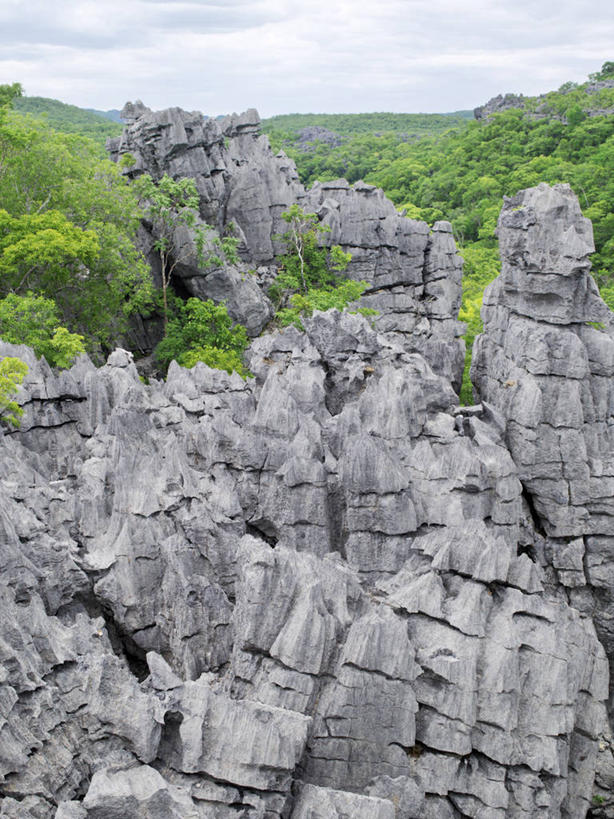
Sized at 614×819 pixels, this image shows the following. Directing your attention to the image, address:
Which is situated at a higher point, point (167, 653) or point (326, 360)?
point (326, 360)

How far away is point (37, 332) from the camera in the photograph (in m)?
23.0

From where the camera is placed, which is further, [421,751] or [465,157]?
[465,157]

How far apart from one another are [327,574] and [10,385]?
968cm

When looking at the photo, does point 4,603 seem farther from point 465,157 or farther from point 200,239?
point 465,157

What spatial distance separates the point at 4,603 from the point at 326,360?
1249 cm

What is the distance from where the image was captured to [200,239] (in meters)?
32.2

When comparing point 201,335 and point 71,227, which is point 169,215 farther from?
point 71,227

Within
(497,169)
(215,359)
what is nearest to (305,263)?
(215,359)

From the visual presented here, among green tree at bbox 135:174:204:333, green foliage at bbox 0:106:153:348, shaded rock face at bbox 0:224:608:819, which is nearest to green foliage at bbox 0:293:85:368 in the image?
shaded rock face at bbox 0:224:608:819

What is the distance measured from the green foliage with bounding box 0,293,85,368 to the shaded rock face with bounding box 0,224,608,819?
178 cm

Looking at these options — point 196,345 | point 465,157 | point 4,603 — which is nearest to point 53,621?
point 4,603

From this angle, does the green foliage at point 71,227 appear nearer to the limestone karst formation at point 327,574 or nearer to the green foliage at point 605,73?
the limestone karst formation at point 327,574

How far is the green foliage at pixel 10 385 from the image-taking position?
1750 cm

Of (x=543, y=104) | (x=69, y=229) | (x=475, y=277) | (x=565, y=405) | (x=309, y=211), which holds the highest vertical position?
(x=543, y=104)
